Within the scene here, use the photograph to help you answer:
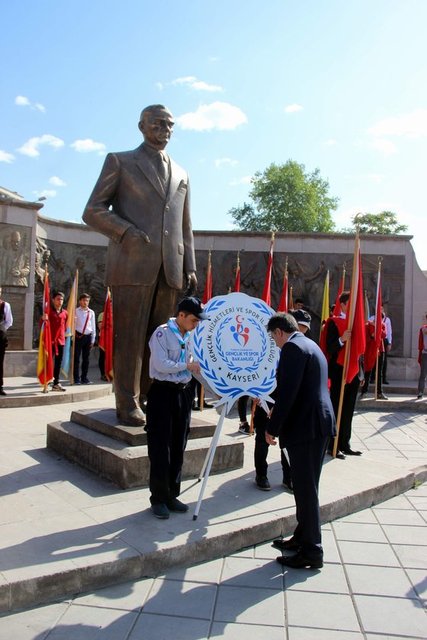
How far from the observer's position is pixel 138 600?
2.83m

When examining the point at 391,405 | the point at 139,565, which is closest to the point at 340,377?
the point at 139,565

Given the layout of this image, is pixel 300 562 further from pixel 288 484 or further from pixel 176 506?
pixel 288 484

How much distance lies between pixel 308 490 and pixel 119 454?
164cm

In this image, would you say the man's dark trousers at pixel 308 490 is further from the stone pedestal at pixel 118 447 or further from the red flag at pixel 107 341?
the red flag at pixel 107 341

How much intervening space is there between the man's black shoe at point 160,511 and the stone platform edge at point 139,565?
1.34 feet

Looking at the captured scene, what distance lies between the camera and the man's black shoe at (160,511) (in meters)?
3.65

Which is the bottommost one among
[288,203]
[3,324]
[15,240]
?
[3,324]

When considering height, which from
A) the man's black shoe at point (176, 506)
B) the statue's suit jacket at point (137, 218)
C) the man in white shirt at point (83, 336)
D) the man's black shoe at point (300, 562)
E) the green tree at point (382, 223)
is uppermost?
the green tree at point (382, 223)

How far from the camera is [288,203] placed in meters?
49.2

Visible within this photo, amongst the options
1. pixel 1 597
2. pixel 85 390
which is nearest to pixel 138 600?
pixel 1 597

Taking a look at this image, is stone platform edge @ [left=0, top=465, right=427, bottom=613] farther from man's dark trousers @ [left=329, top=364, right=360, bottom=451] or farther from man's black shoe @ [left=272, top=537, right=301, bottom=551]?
man's dark trousers @ [left=329, top=364, right=360, bottom=451]

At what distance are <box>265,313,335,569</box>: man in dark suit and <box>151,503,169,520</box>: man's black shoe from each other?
2.74 ft

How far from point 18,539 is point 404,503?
3.31 meters

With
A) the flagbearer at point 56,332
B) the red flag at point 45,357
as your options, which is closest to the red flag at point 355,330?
the red flag at point 45,357
